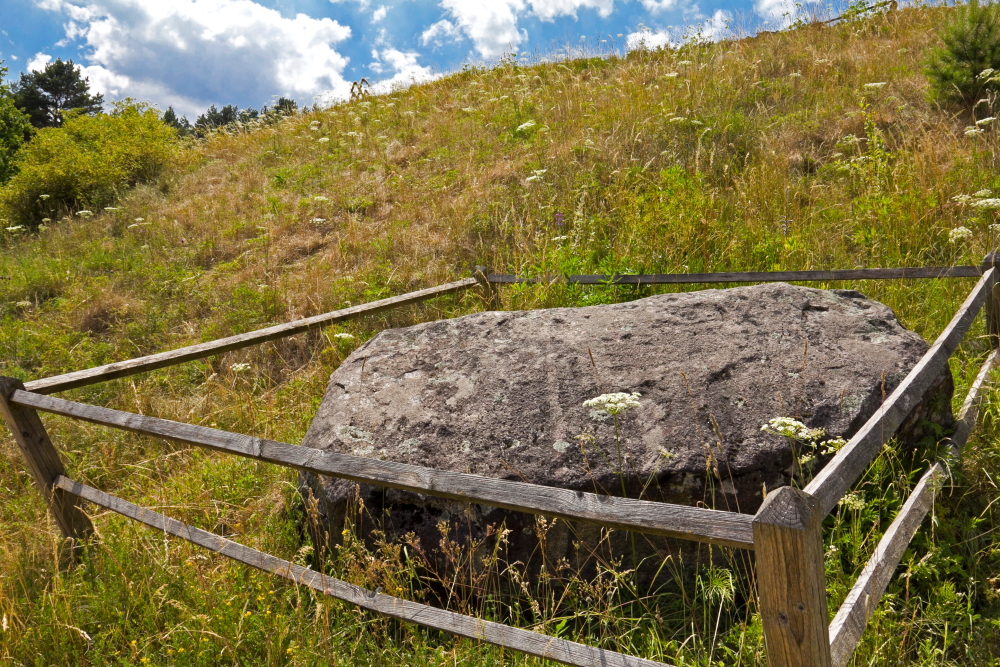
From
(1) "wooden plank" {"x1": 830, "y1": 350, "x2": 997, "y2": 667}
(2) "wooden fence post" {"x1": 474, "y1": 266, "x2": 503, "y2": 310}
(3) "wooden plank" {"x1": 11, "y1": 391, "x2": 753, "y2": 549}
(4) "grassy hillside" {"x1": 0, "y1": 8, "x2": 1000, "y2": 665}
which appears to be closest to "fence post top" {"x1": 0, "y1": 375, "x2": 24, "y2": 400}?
(4) "grassy hillside" {"x1": 0, "y1": 8, "x2": 1000, "y2": 665}

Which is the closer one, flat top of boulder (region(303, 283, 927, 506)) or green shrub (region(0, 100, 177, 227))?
flat top of boulder (region(303, 283, 927, 506))

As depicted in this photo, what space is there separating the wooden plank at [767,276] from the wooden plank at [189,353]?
114cm

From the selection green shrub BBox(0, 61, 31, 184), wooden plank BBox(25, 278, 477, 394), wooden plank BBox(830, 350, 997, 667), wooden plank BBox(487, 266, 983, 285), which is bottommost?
wooden plank BBox(830, 350, 997, 667)

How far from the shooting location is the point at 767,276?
4.65m

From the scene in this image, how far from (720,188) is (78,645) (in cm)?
662

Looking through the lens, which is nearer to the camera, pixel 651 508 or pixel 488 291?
pixel 651 508

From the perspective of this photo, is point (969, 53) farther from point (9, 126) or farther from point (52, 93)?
point (52, 93)

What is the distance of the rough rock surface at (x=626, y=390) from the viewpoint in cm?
Answer: 285

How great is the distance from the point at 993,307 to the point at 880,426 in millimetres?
2758

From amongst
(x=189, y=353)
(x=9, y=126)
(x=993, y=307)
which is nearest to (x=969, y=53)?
(x=993, y=307)

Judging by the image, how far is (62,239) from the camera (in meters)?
Result: 10.1

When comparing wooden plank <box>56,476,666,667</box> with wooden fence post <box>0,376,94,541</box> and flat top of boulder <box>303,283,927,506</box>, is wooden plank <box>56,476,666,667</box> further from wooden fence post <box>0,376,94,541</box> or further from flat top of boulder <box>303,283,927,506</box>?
flat top of boulder <box>303,283,927,506</box>

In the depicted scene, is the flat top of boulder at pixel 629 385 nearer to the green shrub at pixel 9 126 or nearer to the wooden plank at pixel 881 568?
the wooden plank at pixel 881 568

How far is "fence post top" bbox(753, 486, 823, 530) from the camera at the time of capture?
130cm
